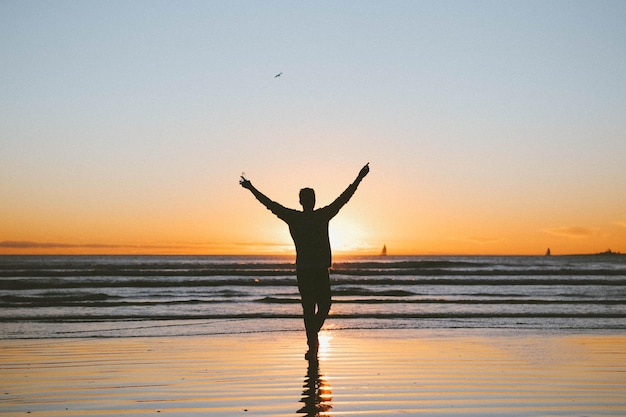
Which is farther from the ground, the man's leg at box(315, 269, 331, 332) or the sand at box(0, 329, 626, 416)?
the man's leg at box(315, 269, 331, 332)

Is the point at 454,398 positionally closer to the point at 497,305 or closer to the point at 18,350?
the point at 18,350

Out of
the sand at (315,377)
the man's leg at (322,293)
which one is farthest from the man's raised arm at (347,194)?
the sand at (315,377)

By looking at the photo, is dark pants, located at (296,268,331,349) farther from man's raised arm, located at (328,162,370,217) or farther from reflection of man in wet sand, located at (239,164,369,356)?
man's raised arm, located at (328,162,370,217)

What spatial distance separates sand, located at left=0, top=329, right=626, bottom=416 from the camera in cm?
592

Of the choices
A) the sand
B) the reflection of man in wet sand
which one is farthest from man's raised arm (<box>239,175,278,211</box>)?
the sand

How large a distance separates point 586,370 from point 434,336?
4245 mm

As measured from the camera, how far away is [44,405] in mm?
6121

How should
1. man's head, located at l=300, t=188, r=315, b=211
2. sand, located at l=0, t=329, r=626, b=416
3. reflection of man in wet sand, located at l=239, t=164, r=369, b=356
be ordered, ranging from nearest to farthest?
sand, located at l=0, t=329, r=626, b=416 < reflection of man in wet sand, located at l=239, t=164, r=369, b=356 < man's head, located at l=300, t=188, r=315, b=211

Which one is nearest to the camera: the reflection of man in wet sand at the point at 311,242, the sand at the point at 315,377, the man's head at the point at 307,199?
the sand at the point at 315,377

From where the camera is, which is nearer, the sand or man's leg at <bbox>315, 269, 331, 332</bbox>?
the sand

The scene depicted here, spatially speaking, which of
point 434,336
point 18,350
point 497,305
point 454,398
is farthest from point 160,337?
point 497,305

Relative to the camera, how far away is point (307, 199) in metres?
8.36

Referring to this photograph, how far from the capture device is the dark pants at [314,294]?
826cm

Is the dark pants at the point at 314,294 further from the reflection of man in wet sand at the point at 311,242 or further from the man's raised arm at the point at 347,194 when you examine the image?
the man's raised arm at the point at 347,194
